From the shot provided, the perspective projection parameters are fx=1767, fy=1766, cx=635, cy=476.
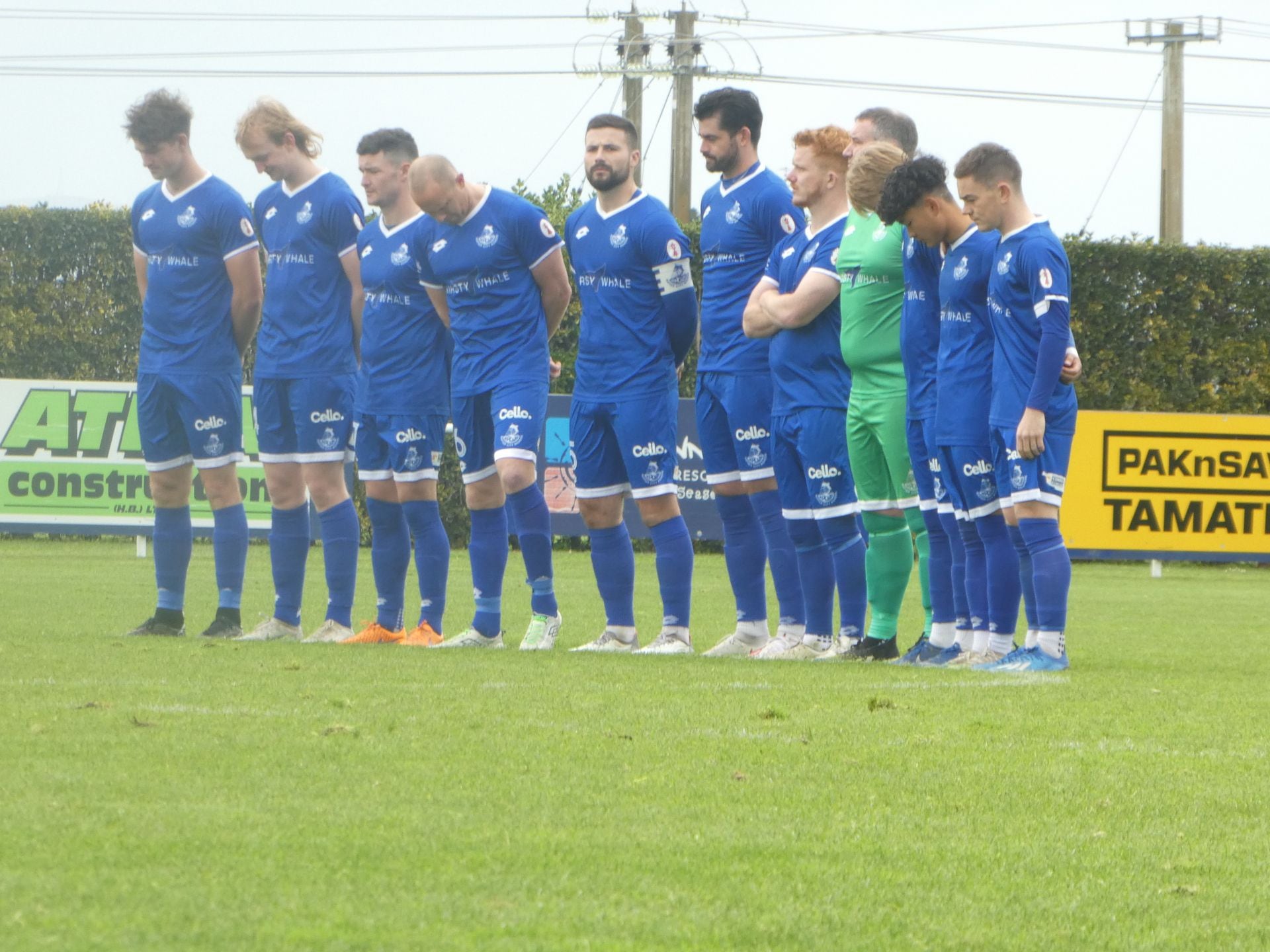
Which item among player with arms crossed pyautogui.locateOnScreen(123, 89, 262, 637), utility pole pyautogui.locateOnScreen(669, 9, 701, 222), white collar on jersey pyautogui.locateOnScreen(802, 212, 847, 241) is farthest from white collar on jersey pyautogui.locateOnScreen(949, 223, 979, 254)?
utility pole pyautogui.locateOnScreen(669, 9, 701, 222)

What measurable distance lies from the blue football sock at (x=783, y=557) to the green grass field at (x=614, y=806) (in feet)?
3.26

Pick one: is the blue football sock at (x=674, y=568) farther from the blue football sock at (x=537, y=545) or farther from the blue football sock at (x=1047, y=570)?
the blue football sock at (x=1047, y=570)

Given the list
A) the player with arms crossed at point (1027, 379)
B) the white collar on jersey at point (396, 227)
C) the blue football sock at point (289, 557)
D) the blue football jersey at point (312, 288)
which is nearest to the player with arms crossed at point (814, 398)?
the player with arms crossed at point (1027, 379)

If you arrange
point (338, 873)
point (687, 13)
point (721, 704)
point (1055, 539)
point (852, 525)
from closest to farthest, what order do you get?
point (338, 873)
point (721, 704)
point (1055, 539)
point (852, 525)
point (687, 13)

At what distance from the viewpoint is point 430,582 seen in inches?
340

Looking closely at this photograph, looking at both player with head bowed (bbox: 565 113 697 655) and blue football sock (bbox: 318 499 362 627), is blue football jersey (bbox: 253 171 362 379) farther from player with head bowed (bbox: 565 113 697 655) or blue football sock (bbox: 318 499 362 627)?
player with head bowed (bbox: 565 113 697 655)

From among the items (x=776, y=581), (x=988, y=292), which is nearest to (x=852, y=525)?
(x=776, y=581)

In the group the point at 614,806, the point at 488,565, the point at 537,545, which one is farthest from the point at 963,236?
Result: the point at 614,806

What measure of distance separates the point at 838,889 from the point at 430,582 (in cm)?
550

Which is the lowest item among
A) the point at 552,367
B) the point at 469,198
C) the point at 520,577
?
the point at 520,577

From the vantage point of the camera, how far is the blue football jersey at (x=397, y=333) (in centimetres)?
837

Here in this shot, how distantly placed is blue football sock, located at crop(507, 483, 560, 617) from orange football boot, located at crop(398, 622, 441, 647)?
53 centimetres

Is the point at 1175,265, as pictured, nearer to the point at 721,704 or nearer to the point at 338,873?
the point at 721,704

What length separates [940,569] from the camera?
8172 mm
